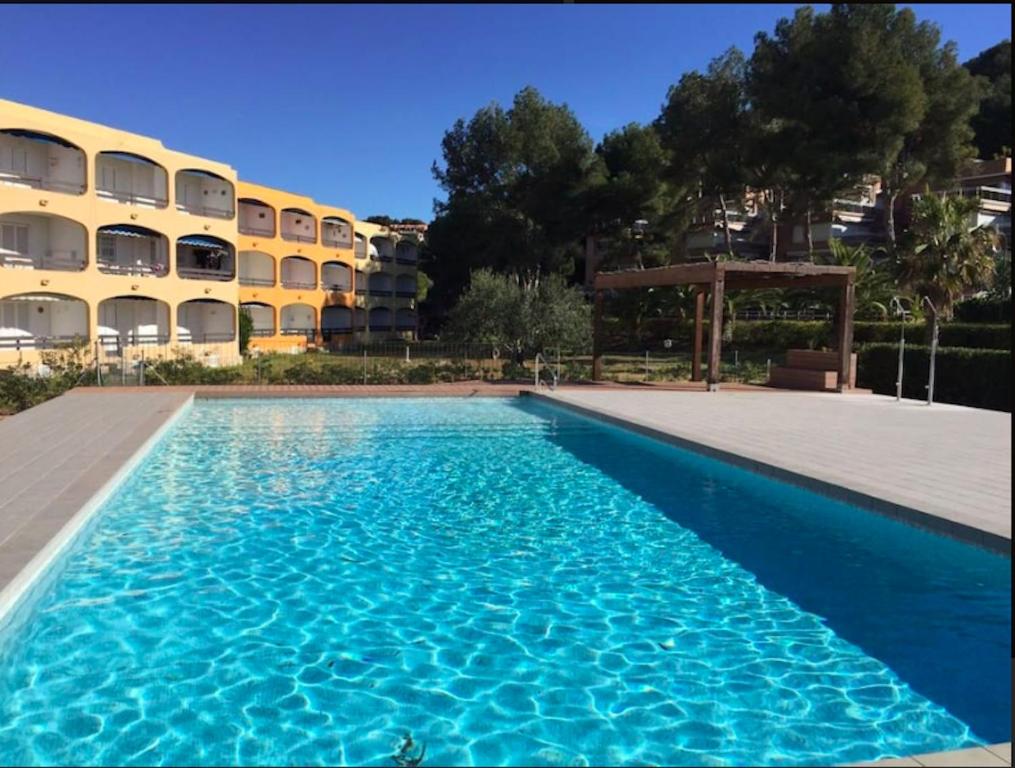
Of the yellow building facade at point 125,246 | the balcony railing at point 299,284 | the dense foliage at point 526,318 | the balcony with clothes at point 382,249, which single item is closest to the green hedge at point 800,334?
the dense foliage at point 526,318

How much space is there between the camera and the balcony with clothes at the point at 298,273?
47.8 meters

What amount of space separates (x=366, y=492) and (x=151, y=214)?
27.1 metres

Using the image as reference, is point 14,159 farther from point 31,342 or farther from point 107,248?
point 31,342

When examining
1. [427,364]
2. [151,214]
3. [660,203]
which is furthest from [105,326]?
[660,203]

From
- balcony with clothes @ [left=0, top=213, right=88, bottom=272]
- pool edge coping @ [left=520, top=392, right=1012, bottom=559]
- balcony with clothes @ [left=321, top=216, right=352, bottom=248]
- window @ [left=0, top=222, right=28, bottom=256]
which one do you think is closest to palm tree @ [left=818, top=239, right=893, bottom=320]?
pool edge coping @ [left=520, top=392, right=1012, bottom=559]

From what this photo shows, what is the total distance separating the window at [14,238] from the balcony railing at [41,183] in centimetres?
153

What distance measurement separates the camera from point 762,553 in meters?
7.94

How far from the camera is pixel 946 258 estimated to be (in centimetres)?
2377

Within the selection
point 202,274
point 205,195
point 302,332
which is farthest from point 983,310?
point 302,332

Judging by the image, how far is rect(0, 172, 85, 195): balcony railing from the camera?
2884 cm

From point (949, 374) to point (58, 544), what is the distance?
66.9ft

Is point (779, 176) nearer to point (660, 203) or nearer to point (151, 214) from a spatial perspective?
point (660, 203)

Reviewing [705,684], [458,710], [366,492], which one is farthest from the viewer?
[366,492]

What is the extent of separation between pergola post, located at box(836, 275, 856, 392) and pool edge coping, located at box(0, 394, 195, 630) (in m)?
17.0
